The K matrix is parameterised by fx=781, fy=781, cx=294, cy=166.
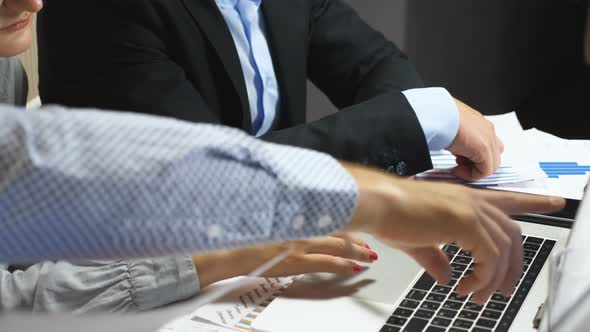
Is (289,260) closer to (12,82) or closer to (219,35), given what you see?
(219,35)

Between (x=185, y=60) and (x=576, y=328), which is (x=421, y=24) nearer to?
(x=185, y=60)

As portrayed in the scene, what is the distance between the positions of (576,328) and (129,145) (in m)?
0.42

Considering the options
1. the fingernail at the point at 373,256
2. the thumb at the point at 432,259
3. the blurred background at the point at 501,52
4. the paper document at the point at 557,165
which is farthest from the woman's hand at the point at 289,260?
the blurred background at the point at 501,52

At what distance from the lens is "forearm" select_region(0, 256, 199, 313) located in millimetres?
960

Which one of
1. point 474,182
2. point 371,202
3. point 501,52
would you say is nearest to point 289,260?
point 371,202

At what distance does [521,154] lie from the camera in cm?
139

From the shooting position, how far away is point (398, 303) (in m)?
Answer: 0.96

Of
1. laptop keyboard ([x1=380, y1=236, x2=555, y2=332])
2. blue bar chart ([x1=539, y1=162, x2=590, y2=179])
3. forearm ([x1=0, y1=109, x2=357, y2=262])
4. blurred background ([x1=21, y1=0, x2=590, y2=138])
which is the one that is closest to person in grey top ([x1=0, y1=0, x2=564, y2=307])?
forearm ([x1=0, y1=109, x2=357, y2=262])

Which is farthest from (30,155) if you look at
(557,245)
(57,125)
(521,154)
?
(521,154)

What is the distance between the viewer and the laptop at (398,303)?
0.91 m

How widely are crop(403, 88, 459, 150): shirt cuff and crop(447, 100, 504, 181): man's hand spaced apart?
0.01 metres

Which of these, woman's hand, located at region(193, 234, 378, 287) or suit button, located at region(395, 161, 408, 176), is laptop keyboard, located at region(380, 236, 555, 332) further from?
suit button, located at region(395, 161, 408, 176)

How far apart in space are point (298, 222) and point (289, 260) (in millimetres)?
328

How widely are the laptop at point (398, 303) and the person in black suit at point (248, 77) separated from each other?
11.7 inches
